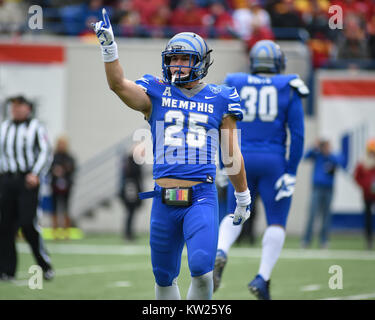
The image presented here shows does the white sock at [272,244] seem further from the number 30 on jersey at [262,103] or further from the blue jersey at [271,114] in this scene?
the number 30 on jersey at [262,103]

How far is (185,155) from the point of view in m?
4.78

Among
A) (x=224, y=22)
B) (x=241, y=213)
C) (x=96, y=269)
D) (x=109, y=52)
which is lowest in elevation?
(x=96, y=269)

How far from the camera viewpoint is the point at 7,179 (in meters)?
Answer: 8.52

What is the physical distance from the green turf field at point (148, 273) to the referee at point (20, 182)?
327 millimetres

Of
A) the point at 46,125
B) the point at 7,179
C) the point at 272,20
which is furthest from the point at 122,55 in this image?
the point at 7,179

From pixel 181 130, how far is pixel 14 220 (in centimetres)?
433

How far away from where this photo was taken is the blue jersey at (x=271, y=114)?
647 cm

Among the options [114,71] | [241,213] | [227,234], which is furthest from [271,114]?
[114,71]

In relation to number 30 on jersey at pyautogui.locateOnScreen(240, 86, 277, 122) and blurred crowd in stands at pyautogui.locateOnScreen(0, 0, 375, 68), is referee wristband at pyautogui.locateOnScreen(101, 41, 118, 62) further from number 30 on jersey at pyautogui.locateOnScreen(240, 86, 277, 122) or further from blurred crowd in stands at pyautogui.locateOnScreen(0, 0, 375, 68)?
blurred crowd in stands at pyautogui.locateOnScreen(0, 0, 375, 68)

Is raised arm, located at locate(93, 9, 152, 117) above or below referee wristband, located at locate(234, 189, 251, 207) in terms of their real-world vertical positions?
above

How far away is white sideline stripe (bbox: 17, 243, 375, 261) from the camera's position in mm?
11305

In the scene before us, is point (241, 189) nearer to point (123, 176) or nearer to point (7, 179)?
point (7, 179)

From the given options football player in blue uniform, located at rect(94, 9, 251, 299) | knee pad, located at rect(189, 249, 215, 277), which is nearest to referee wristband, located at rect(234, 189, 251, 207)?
football player in blue uniform, located at rect(94, 9, 251, 299)

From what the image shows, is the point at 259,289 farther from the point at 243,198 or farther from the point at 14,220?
the point at 14,220
